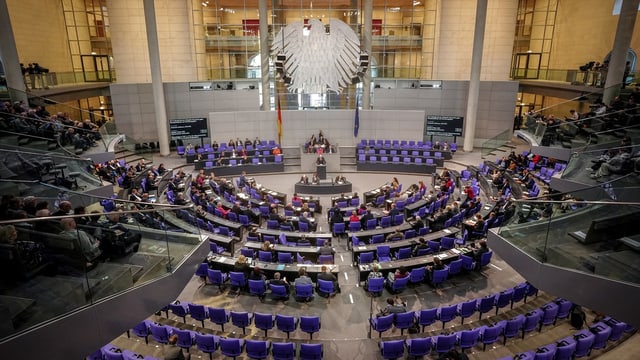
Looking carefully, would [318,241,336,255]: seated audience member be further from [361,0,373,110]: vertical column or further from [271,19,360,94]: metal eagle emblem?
[361,0,373,110]: vertical column

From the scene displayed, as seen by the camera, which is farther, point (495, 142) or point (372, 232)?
point (495, 142)

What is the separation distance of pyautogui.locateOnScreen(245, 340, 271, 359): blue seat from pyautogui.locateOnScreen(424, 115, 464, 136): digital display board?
72.9 ft

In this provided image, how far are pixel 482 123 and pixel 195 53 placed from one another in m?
22.2

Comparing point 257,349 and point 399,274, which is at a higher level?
point 399,274

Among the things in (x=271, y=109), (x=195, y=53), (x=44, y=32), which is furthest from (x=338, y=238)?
(x=44, y=32)

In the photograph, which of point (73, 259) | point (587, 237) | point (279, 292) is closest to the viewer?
point (73, 259)

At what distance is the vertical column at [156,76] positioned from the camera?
23875 mm

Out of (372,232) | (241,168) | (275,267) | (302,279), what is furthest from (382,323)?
(241,168)

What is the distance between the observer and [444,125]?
27047 mm

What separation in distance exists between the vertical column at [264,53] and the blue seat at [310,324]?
20.0m

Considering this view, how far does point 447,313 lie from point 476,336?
0.94m

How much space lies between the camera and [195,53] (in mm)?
29234

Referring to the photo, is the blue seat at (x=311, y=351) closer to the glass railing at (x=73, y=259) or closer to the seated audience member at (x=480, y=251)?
the glass railing at (x=73, y=259)

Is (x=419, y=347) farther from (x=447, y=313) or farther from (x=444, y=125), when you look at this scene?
(x=444, y=125)
